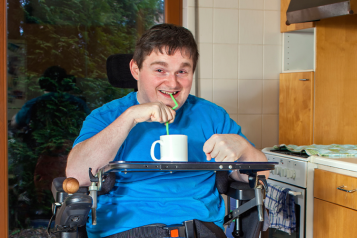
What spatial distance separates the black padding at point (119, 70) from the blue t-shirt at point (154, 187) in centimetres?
20

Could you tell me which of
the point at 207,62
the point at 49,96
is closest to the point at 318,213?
the point at 207,62

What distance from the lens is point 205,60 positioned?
221cm

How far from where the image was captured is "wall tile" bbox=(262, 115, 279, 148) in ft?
7.62

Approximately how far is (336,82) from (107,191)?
5.26 ft

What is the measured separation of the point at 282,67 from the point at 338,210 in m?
1.05

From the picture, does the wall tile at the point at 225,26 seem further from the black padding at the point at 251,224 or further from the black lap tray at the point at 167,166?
the black lap tray at the point at 167,166

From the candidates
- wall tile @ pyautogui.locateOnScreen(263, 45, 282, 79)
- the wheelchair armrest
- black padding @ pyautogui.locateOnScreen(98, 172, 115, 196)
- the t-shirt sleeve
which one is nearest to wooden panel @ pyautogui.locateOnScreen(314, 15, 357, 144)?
wall tile @ pyautogui.locateOnScreen(263, 45, 282, 79)

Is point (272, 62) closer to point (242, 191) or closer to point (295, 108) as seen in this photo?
point (295, 108)

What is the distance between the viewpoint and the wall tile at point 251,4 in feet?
7.38

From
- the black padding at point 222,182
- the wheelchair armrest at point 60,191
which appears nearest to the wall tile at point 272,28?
the black padding at point 222,182

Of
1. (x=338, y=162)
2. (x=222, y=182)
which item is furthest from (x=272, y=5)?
(x=222, y=182)

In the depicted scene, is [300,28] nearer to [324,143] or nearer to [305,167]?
[324,143]

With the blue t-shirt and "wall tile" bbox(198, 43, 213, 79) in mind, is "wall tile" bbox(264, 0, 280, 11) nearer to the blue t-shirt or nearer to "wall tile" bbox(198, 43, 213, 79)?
"wall tile" bbox(198, 43, 213, 79)

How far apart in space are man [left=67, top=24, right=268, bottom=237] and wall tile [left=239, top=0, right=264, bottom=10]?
116cm
